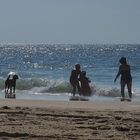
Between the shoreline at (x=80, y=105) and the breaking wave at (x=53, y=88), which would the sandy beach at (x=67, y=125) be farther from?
the breaking wave at (x=53, y=88)

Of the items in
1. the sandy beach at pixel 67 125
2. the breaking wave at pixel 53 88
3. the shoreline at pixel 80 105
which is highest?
the sandy beach at pixel 67 125

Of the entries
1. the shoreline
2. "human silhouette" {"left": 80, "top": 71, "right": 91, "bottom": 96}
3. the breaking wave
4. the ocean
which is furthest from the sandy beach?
the breaking wave

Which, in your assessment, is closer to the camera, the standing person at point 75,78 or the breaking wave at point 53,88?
the standing person at point 75,78

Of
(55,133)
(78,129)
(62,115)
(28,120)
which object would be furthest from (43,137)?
(62,115)

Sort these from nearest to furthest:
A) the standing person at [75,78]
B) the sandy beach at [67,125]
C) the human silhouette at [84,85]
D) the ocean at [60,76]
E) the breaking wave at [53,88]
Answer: the sandy beach at [67,125] → the standing person at [75,78] → the human silhouette at [84,85] → the ocean at [60,76] → the breaking wave at [53,88]

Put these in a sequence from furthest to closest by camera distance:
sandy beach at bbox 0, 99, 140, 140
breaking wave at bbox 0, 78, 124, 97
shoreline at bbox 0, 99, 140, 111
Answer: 1. breaking wave at bbox 0, 78, 124, 97
2. shoreline at bbox 0, 99, 140, 111
3. sandy beach at bbox 0, 99, 140, 140

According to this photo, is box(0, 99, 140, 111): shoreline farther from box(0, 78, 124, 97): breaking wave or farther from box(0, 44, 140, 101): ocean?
box(0, 78, 124, 97): breaking wave

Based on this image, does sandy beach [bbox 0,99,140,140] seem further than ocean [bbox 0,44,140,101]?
No

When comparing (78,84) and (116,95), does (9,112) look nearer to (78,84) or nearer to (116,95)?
(78,84)

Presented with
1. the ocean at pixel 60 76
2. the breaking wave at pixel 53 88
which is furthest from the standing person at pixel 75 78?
the breaking wave at pixel 53 88

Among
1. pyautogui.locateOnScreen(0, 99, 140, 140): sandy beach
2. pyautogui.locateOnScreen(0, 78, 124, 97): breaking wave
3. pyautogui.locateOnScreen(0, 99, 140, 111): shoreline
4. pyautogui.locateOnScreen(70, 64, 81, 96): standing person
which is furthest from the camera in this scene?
pyautogui.locateOnScreen(0, 78, 124, 97): breaking wave

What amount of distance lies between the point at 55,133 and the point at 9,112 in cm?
286

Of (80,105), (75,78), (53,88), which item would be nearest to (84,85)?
(75,78)

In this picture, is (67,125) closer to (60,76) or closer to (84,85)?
(84,85)
